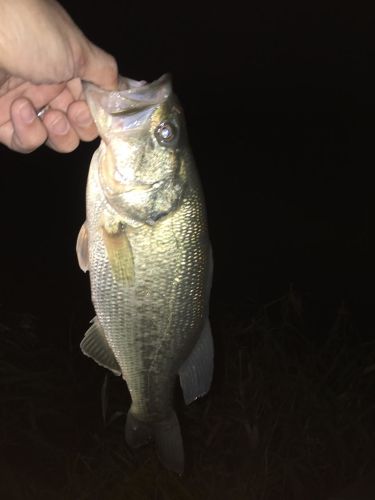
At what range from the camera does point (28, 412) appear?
14.6 ft

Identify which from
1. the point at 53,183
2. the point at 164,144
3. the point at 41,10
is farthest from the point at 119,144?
the point at 53,183

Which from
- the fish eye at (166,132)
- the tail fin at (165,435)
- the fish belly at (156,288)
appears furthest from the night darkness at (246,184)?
the fish eye at (166,132)

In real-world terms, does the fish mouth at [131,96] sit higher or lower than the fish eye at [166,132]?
higher

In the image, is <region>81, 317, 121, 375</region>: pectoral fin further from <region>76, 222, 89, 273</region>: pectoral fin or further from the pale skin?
the pale skin

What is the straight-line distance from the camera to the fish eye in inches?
67.3

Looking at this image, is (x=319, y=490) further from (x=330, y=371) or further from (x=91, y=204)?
(x=91, y=204)

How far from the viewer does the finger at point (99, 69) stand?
5.47ft

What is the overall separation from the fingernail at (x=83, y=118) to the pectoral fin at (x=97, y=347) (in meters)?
0.75

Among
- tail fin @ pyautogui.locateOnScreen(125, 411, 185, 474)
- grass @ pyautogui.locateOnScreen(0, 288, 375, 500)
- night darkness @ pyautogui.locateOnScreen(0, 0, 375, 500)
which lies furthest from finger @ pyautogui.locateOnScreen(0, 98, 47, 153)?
night darkness @ pyautogui.locateOnScreen(0, 0, 375, 500)

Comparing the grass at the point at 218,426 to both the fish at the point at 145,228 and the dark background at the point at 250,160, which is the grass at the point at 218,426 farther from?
the fish at the point at 145,228

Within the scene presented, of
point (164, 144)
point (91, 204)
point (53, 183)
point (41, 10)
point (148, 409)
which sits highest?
→ point (41, 10)

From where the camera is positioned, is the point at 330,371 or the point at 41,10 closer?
the point at 41,10

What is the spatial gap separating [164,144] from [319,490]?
11.2 feet

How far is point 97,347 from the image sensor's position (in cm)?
190
